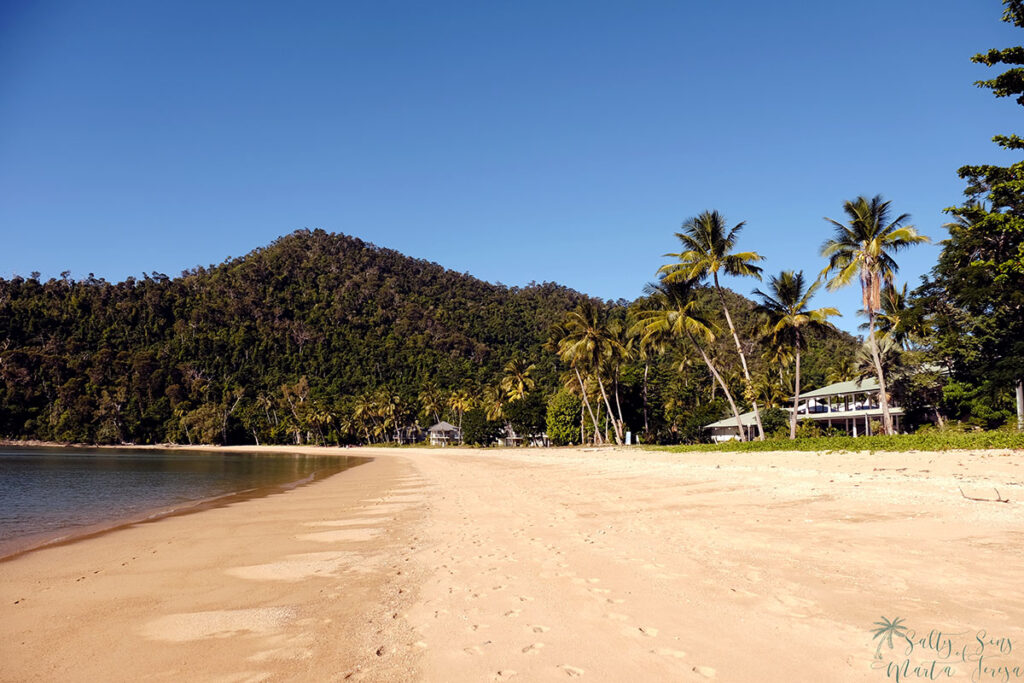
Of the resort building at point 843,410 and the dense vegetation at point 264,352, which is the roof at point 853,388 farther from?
the dense vegetation at point 264,352

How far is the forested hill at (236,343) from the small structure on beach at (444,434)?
17652 millimetres

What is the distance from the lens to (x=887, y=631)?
12.9ft

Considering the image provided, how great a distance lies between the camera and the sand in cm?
370

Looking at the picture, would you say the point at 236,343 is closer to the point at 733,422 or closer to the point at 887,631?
the point at 733,422

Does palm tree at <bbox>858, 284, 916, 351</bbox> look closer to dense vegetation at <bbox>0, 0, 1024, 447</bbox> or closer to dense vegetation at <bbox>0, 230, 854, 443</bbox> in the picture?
dense vegetation at <bbox>0, 0, 1024, 447</bbox>

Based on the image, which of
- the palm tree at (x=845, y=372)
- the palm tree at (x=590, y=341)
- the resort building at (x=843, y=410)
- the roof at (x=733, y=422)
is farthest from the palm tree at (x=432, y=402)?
the palm tree at (x=845, y=372)

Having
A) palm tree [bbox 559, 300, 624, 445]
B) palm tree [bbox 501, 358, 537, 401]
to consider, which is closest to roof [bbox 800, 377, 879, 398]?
palm tree [bbox 559, 300, 624, 445]

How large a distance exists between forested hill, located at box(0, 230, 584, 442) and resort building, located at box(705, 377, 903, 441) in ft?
223

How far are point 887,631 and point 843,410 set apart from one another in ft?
148

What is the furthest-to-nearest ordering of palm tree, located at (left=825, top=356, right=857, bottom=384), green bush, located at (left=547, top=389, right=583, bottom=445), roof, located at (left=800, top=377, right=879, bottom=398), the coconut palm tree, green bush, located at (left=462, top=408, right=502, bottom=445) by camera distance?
green bush, located at (left=462, top=408, right=502, bottom=445)
green bush, located at (left=547, top=389, right=583, bottom=445)
palm tree, located at (left=825, top=356, right=857, bottom=384)
the coconut palm tree
roof, located at (left=800, top=377, right=879, bottom=398)

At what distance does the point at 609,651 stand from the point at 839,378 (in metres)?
62.7

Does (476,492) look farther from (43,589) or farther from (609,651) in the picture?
(609,651)

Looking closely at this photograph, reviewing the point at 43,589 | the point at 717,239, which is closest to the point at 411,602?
the point at 43,589

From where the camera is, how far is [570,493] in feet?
43.9
